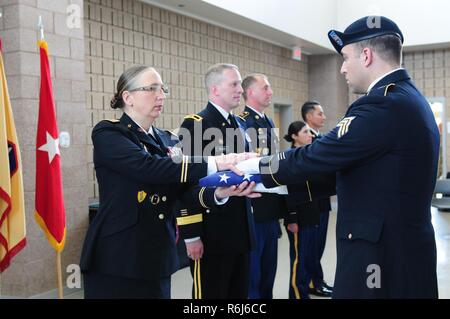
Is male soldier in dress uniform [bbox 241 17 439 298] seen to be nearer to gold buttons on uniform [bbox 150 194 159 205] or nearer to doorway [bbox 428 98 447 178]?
gold buttons on uniform [bbox 150 194 159 205]

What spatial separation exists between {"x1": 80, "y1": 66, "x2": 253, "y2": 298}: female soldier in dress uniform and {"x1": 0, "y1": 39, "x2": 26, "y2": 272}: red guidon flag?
877mm

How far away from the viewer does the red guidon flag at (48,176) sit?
3.29 metres

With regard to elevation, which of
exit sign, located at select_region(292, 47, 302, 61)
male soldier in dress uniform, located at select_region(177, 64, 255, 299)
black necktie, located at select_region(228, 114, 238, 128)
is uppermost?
exit sign, located at select_region(292, 47, 302, 61)

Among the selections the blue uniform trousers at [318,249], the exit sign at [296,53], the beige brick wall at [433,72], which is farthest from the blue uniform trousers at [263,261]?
the beige brick wall at [433,72]

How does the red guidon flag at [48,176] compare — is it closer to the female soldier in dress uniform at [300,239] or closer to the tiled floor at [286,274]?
the tiled floor at [286,274]

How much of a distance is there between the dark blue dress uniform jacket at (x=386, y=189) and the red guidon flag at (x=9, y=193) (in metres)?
1.75

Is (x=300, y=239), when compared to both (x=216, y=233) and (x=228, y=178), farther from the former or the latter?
(x=228, y=178)

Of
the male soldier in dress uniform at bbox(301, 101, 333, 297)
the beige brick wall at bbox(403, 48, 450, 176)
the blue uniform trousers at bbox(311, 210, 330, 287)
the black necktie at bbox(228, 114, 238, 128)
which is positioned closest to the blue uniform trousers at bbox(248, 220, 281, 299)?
the male soldier in dress uniform at bbox(301, 101, 333, 297)

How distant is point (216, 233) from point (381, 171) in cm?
121

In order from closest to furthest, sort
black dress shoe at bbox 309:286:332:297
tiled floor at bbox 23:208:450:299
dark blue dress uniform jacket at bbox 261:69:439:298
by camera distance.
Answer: dark blue dress uniform jacket at bbox 261:69:439:298 → black dress shoe at bbox 309:286:332:297 → tiled floor at bbox 23:208:450:299

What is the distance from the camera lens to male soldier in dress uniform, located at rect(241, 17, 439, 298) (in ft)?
5.41

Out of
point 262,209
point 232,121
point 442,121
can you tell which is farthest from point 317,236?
point 442,121
